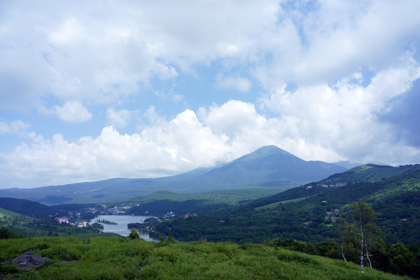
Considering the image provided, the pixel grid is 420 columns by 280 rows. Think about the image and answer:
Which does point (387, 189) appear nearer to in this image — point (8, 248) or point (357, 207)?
point (357, 207)

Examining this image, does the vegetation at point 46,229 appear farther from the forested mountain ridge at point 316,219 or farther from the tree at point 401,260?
the tree at point 401,260

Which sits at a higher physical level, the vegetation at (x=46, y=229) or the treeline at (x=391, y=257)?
the treeline at (x=391, y=257)

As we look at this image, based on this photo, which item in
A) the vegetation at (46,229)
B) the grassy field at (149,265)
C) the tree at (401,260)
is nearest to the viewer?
the grassy field at (149,265)

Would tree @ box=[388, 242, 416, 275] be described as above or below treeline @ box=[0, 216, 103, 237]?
above

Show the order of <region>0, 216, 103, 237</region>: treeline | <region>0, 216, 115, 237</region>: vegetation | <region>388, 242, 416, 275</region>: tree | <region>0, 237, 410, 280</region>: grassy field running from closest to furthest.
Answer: <region>0, 237, 410, 280</region>: grassy field, <region>388, 242, 416, 275</region>: tree, <region>0, 216, 115, 237</region>: vegetation, <region>0, 216, 103, 237</region>: treeline

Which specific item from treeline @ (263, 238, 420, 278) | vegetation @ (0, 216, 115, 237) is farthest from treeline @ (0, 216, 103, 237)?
treeline @ (263, 238, 420, 278)

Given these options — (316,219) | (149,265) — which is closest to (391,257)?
(149,265)

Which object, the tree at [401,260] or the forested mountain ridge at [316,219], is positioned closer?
the tree at [401,260]

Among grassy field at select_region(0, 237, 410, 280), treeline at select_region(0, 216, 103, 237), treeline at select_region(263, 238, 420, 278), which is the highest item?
grassy field at select_region(0, 237, 410, 280)

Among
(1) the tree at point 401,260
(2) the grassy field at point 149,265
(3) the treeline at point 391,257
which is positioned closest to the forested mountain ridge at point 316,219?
(3) the treeline at point 391,257

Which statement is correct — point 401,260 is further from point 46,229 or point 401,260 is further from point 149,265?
point 46,229

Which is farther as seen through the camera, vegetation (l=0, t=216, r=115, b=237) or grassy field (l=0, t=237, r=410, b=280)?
vegetation (l=0, t=216, r=115, b=237)

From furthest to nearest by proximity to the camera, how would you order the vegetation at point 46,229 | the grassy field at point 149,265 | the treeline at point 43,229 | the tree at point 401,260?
the treeline at point 43,229 → the vegetation at point 46,229 → the tree at point 401,260 → the grassy field at point 149,265

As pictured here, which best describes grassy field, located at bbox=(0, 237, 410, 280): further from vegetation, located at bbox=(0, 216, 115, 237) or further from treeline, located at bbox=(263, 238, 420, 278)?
vegetation, located at bbox=(0, 216, 115, 237)
